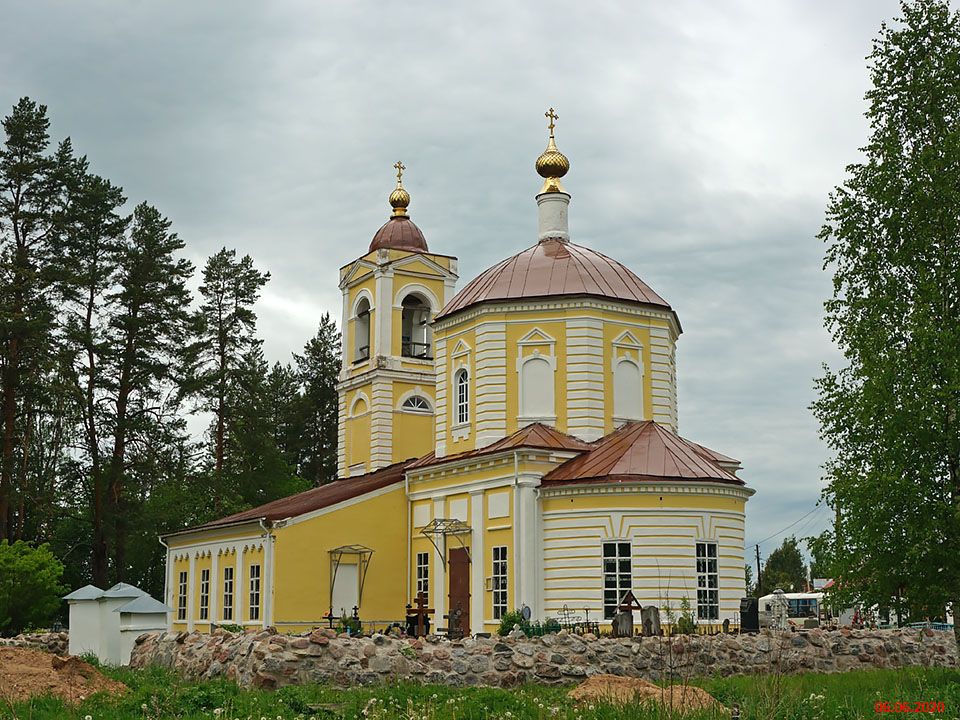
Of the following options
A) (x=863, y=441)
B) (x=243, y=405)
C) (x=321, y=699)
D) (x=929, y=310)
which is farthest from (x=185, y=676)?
(x=243, y=405)

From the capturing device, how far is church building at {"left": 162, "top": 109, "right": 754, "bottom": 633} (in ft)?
88.0

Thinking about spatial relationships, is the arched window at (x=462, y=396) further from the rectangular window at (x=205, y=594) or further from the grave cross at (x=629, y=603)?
the rectangular window at (x=205, y=594)

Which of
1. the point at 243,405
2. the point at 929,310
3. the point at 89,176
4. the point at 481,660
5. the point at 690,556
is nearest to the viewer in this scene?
the point at 481,660

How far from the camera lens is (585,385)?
100 feet

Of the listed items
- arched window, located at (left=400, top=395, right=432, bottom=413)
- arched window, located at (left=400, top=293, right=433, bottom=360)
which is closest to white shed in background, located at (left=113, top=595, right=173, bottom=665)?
arched window, located at (left=400, top=395, right=432, bottom=413)

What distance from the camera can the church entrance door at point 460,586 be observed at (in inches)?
1171

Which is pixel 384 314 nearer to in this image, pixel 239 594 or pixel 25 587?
pixel 239 594

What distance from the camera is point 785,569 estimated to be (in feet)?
286

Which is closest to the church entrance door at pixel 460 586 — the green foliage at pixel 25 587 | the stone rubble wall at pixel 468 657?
the stone rubble wall at pixel 468 657

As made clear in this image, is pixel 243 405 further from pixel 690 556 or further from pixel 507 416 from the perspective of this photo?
pixel 690 556

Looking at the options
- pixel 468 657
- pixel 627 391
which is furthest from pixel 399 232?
pixel 468 657

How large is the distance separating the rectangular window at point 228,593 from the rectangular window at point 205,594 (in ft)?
5.27

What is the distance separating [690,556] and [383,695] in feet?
46.3
